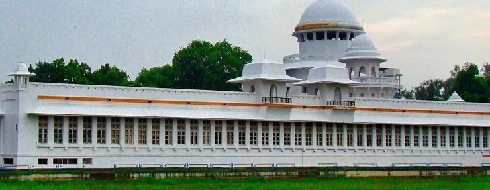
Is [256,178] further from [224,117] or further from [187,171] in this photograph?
[224,117]

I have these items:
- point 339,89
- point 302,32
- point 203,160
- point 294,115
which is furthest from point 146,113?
point 302,32

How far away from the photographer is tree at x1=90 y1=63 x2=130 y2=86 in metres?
78.6

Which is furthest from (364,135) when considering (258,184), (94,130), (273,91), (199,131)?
(94,130)

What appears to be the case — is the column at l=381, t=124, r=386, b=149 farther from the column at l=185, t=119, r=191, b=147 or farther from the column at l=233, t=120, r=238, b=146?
the column at l=185, t=119, r=191, b=147

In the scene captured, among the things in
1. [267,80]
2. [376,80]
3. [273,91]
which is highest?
[376,80]

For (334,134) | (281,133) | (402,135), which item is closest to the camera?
(281,133)

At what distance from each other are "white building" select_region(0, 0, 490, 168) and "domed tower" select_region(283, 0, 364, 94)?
10 cm

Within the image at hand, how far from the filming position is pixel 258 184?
47.3 m

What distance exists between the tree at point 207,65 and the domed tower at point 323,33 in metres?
9.89

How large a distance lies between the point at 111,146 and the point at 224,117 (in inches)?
298

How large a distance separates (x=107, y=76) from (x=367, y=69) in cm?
2174

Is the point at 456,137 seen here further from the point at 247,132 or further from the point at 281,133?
the point at 247,132

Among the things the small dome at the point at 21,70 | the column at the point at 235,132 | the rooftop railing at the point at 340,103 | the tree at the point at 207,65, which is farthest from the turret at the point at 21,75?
the tree at the point at 207,65

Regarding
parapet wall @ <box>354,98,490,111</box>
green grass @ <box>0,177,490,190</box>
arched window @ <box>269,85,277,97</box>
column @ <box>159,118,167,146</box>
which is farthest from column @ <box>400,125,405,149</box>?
column @ <box>159,118,167,146</box>
